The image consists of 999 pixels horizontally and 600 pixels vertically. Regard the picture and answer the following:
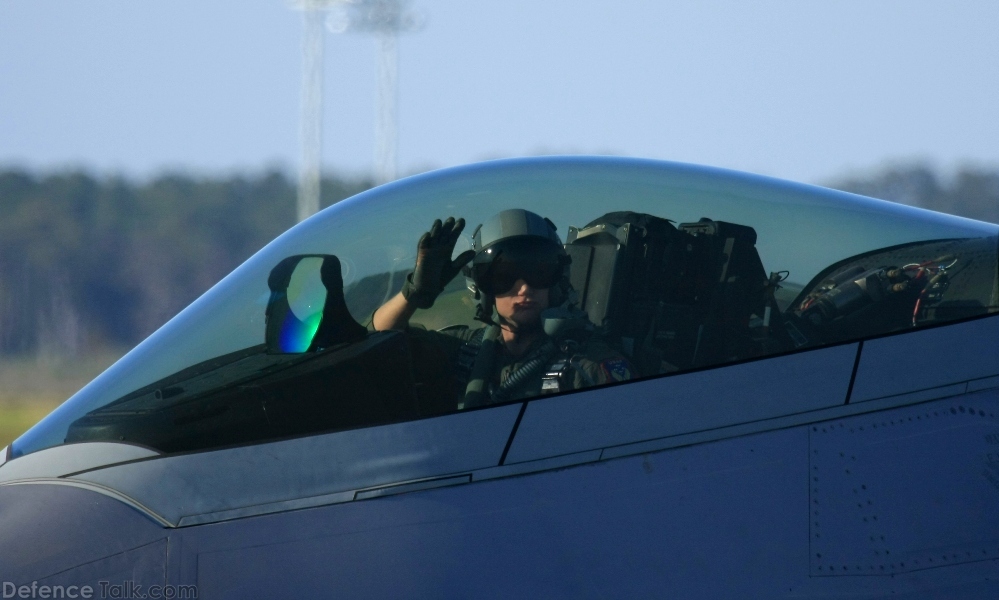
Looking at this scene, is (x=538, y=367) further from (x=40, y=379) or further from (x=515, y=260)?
(x=40, y=379)

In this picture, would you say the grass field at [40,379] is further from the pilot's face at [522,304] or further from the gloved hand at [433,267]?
the pilot's face at [522,304]

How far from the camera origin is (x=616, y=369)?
2439 millimetres

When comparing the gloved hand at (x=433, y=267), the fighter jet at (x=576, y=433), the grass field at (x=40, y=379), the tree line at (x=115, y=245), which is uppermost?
the gloved hand at (x=433, y=267)

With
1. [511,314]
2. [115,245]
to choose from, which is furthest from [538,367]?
[115,245]

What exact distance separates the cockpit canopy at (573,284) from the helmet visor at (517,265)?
56 millimetres

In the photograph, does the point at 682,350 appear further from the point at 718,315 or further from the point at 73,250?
the point at 73,250

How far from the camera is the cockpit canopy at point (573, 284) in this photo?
8.02 feet

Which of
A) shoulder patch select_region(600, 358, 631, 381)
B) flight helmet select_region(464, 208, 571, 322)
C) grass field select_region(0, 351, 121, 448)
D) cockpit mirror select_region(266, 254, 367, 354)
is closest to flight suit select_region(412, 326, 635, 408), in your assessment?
shoulder patch select_region(600, 358, 631, 381)

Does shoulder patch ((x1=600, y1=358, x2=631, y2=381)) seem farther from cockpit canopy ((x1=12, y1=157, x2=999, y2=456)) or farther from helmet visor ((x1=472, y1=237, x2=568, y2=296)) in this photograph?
helmet visor ((x1=472, y1=237, x2=568, y2=296))

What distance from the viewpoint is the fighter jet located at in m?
2.23

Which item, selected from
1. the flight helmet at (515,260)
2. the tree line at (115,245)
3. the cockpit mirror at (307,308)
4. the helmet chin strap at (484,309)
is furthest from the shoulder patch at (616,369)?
the tree line at (115,245)

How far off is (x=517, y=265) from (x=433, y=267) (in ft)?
0.73

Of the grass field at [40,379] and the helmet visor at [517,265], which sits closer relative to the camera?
the helmet visor at [517,265]

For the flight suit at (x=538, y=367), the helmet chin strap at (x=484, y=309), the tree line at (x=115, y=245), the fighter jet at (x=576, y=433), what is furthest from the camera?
the tree line at (x=115, y=245)
